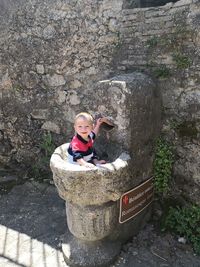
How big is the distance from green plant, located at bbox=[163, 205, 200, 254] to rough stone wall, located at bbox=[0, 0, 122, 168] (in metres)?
1.43

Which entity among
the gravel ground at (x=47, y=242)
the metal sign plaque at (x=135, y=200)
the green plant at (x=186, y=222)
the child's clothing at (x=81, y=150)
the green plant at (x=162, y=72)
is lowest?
the gravel ground at (x=47, y=242)

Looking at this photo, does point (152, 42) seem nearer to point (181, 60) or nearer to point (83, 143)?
point (181, 60)

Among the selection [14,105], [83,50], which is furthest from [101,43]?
[14,105]

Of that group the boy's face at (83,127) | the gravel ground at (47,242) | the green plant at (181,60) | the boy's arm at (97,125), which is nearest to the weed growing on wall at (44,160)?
the gravel ground at (47,242)

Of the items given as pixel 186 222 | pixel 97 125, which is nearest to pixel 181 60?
pixel 97 125

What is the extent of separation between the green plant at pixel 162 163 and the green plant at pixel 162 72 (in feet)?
2.14

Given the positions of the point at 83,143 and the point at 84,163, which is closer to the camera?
the point at 84,163

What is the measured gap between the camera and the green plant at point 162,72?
3.44m

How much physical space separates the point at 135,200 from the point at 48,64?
82.8 inches

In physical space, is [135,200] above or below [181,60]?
below

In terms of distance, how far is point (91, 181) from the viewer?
2801 millimetres

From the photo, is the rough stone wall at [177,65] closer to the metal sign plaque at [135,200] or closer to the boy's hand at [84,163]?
the metal sign plaque at [135,200]

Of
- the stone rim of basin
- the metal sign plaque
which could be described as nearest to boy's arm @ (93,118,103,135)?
the stone rim of basin

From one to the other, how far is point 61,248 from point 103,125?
4.31 feet
